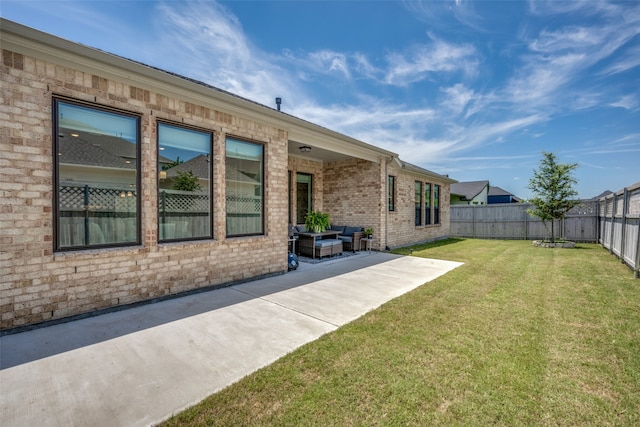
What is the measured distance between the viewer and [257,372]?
8.23 ft

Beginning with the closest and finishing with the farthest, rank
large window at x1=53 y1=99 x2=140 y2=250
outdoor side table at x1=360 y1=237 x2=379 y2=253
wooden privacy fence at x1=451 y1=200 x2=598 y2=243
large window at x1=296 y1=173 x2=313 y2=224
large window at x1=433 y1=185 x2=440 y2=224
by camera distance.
A: large window at x1=53 y1=99 x2=140 y2=250, outdoor side table at x1=360 y1=237 x2=379 y2=253, large window at x1=296 y1=173 x2=313 y2=224, wooden privacy fence at x1=451 y1=200 x2=598 y2=243, large window at x1=433 y1=185 x2=440 y2=224

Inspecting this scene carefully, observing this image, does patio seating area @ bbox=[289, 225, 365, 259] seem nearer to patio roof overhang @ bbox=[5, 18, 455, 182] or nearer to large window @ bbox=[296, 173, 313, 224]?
large window @ bbox=[296, 173, 313, 224]

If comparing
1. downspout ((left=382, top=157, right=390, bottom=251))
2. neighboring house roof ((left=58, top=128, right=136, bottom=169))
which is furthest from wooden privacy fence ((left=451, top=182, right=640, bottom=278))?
neighboring house roof ((left=58, top=128, right=136, bottom=169))

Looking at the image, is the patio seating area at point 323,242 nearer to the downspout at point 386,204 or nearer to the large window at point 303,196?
the large window at point 303,196

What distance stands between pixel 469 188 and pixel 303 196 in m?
27.2

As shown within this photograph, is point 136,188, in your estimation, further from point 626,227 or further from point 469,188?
point 469,188

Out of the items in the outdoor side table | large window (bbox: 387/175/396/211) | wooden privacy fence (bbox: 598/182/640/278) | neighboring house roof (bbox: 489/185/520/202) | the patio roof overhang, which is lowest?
the outdoor side table

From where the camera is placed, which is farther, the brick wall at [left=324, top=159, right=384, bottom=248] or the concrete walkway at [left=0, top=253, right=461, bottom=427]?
the brick wall at [left=324, top=159, right=384, bottom=248]

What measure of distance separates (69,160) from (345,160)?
27.9ft

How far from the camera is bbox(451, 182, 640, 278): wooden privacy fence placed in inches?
276

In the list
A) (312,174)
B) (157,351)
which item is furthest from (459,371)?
(312,174)

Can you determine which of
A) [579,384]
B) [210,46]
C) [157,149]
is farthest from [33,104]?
[579,384]

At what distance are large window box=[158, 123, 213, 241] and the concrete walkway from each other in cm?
126

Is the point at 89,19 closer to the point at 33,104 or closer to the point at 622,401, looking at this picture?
the point at 33,104
